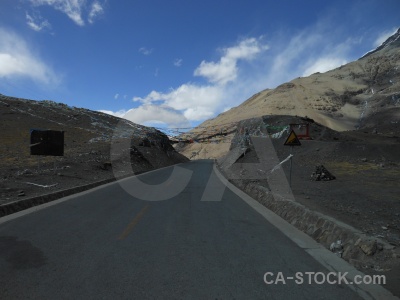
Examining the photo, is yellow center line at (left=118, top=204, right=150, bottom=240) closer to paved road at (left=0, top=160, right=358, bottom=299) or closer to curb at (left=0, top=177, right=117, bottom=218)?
paved road at (left=0, top=160, right=358, bottom=299)

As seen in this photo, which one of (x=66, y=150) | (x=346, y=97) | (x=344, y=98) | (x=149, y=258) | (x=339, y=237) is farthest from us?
(x=346, y=97)

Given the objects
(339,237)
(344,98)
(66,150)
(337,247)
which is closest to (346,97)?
(344,98)

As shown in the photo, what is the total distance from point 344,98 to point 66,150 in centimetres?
11793

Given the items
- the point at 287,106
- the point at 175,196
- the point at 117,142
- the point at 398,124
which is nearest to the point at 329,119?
the point at 287,106

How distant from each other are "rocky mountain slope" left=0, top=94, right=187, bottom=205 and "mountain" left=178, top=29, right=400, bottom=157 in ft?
145

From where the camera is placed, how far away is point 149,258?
594cm

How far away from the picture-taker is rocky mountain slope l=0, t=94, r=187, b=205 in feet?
60.8

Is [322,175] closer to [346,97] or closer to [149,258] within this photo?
[149,258]

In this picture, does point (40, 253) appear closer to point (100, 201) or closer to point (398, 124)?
point (100, 201)

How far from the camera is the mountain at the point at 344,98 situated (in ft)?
350

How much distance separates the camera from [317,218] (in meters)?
8.37

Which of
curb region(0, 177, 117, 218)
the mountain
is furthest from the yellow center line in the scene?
the mountain

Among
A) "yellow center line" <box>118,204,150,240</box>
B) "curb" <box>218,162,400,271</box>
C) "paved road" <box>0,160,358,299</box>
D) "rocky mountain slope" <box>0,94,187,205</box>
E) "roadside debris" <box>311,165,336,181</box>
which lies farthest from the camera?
"roadside debris" <box>311,165,336,181</box>

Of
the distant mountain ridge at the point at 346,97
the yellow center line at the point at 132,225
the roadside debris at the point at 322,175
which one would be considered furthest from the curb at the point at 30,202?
the distant mountain ridge at the point at 346,97
